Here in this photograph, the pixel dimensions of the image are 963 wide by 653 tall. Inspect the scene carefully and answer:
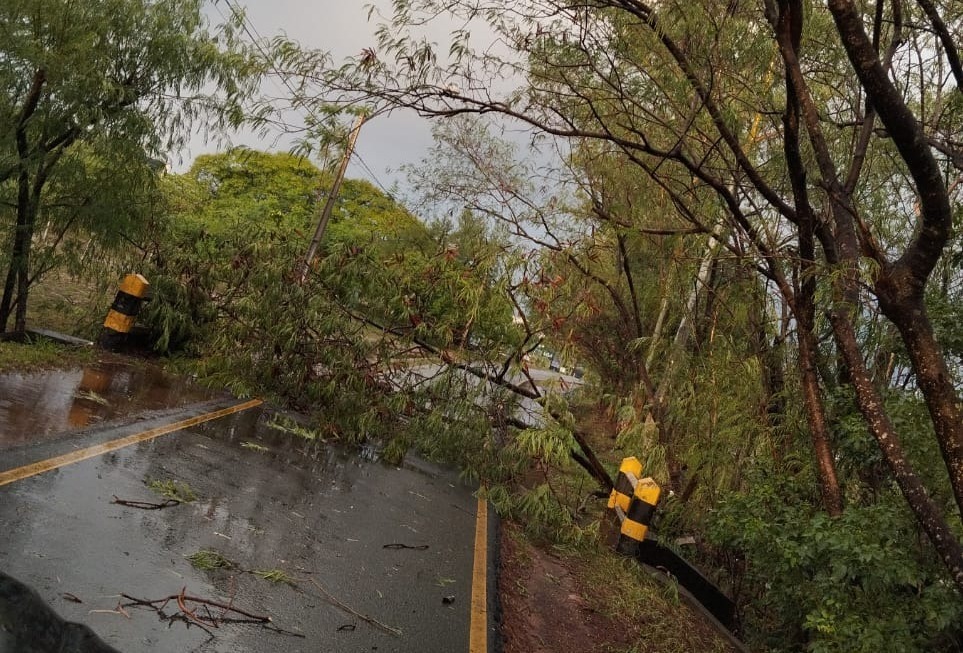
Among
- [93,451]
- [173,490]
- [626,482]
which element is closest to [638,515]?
[626,482]

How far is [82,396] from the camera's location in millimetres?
8781

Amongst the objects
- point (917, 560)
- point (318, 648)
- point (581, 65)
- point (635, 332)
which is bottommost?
point (318, 648)

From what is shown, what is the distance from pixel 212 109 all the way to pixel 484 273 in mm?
5504

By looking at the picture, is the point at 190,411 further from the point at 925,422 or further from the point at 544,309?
the point at 925,422

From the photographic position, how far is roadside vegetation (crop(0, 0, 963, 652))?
22.5 ft

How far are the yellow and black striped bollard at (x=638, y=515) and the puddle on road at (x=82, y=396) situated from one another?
18.7 ft

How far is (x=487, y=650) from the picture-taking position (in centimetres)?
523

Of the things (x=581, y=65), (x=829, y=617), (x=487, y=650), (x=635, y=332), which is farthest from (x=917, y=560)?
(x=635, y=332)

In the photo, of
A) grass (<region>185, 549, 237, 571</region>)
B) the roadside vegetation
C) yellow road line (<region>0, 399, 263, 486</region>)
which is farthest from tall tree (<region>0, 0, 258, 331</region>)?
grass (<region>185, 549, 237, 571</region>)

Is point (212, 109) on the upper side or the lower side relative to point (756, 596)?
upper

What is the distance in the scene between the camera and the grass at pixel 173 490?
6.23 metres

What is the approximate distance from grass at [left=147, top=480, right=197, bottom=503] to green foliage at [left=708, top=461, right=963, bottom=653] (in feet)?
17.2

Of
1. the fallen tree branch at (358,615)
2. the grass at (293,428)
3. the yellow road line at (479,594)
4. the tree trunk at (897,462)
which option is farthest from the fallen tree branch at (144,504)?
the tree trunk at (897,462)

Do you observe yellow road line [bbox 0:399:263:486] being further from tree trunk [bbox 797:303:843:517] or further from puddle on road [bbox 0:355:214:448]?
tree trunk [bbox 797:303:843:517]
